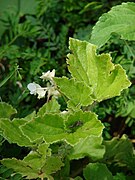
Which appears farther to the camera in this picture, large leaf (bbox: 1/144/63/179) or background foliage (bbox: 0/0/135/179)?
background foliage (bbox: 0/0/135/179)

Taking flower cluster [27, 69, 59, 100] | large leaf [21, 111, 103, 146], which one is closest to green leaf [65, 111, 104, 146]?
large leaf [21, 111, 103, 146]

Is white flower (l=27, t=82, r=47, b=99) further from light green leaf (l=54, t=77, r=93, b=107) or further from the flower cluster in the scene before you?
light green leaf (l=54, t=77, r=93, b=107)

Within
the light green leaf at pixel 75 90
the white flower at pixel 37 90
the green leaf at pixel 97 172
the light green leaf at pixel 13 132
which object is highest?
the light green leaf at pixel 75 90

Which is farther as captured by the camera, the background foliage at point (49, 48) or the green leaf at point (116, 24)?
the background foliage at point (49, 48)

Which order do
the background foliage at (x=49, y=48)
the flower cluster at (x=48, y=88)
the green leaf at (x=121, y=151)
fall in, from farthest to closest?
the background foliage at (x=49, y=48), the green leaf at (x=121, y=151), the flower cluster at (x=48, y=88)

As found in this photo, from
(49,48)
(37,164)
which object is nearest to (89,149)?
→ (37,164)

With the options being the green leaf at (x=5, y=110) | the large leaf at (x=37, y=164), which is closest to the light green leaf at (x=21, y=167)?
the large leaf at (x=37, y=164)

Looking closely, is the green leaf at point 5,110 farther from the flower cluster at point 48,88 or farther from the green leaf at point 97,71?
the green leaf at point 97,71

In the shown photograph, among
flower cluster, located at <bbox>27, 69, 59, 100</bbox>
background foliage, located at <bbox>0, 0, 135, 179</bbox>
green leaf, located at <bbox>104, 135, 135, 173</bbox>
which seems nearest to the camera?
flower cluster, located at <bbox>27, 69, 59, 100</bbox>
